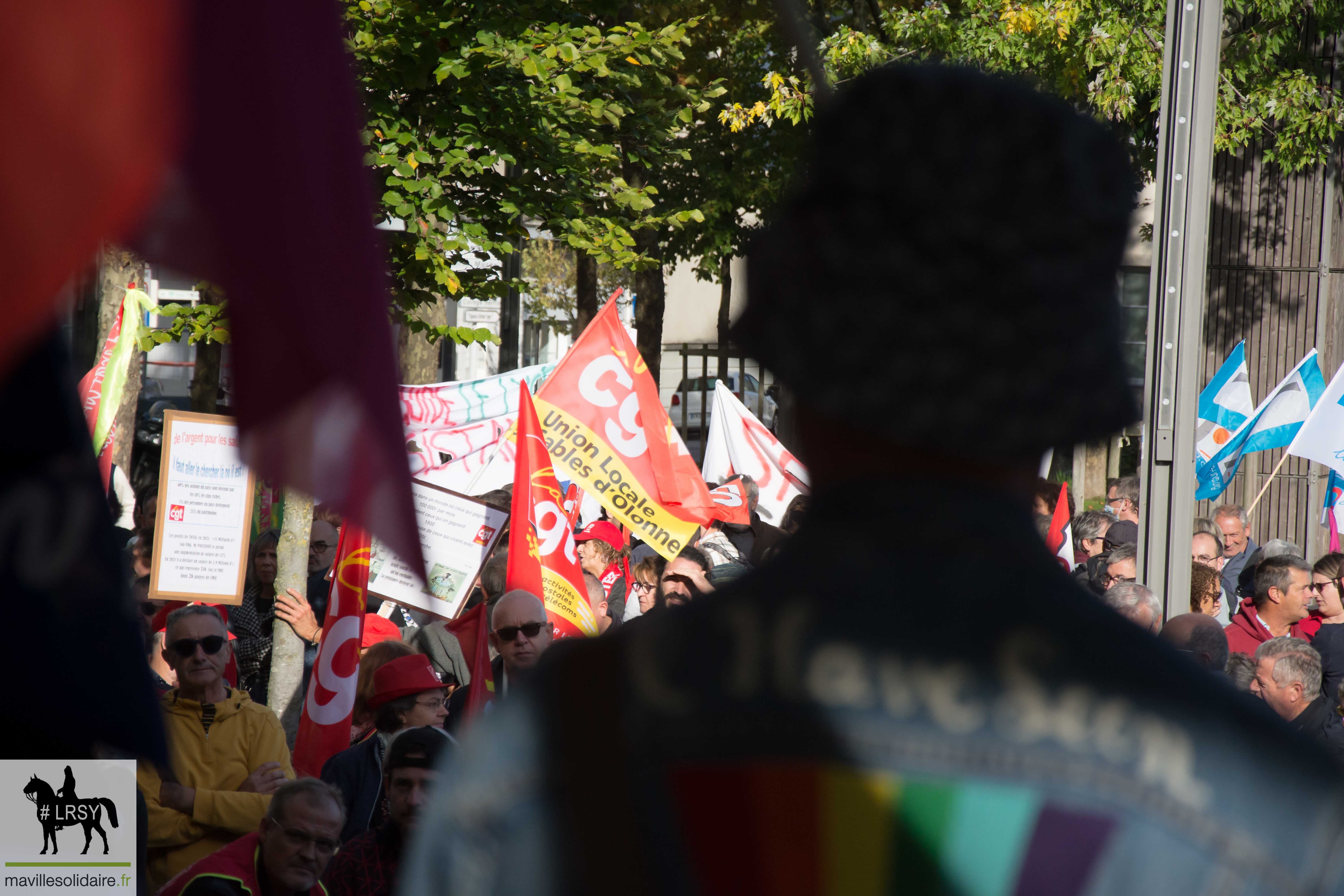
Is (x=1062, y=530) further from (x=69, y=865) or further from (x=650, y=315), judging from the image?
(x=650, y=315)

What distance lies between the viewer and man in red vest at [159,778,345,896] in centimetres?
426

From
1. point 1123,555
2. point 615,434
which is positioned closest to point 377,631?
point 615,434

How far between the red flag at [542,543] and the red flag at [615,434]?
1055 mm

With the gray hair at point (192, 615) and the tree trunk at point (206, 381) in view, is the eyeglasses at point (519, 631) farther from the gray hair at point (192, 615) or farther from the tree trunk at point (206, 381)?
the tree trunk at point (206, 381)

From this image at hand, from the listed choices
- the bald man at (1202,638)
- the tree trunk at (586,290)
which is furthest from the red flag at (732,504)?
the tree trunk at (586,290)

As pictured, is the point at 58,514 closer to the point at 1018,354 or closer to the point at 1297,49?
the point at 1018,354

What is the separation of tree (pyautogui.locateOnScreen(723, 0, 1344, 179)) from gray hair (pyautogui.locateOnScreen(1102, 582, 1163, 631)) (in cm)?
776

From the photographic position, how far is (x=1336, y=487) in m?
10.9

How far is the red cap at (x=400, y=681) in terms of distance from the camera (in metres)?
5.40

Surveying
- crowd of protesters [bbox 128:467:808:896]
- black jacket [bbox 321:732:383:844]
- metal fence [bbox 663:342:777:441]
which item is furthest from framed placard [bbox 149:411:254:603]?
metal fence [bbox 663:342:777:441]

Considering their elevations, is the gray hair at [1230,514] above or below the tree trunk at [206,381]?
below

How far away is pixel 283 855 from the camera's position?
4.30 metres

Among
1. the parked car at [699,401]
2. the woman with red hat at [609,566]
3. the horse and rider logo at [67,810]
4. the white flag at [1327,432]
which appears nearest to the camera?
the horse and rider logo at [67,810]

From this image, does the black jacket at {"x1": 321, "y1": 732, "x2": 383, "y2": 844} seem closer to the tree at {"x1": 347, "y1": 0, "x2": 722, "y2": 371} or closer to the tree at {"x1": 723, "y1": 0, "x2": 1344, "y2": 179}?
the tree at {"x1": 347, "y1": 0, "x2": 722, "y2": 371}
